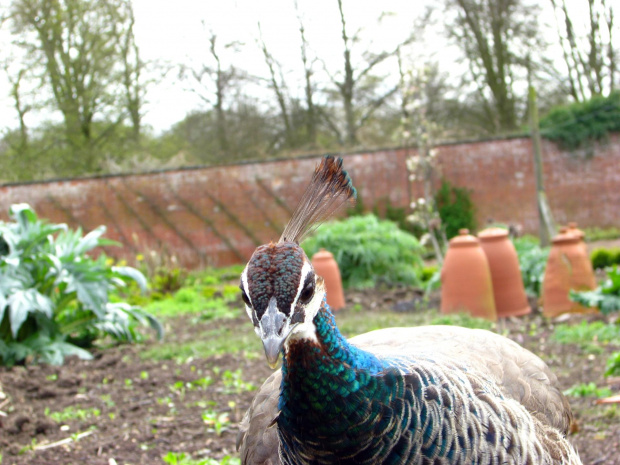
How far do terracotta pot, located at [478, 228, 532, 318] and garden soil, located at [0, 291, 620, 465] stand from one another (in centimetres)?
94

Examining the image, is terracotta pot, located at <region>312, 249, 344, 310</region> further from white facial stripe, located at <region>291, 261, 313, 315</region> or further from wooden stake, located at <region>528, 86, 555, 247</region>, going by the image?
white facial stripe, located at <region>291, 261, 313, 315</region>

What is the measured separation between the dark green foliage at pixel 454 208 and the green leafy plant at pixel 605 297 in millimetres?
9324

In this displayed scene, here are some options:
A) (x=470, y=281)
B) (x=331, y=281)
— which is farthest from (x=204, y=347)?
(x=470, y=281)

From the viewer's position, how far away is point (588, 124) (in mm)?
15773

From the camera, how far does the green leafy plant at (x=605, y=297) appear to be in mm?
5770

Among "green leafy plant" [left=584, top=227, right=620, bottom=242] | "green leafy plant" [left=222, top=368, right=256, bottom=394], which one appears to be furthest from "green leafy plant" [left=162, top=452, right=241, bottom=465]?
"green leafy plant" [left=584, top=227, right=620, bottom=242]

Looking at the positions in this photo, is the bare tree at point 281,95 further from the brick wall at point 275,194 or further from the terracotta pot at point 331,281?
the terracotta pot at point 331,281

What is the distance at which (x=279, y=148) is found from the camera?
2064cm

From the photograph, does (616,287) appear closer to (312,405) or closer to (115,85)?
(312,405)

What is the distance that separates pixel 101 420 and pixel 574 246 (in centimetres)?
525

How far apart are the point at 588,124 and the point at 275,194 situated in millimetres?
8867

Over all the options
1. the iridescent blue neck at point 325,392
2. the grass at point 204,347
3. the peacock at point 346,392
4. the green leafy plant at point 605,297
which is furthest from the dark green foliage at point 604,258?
the iridescent blue neck at point 325,392

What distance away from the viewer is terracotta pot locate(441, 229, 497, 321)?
20.7ft

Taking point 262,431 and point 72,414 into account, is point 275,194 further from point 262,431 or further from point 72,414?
point 262,431
